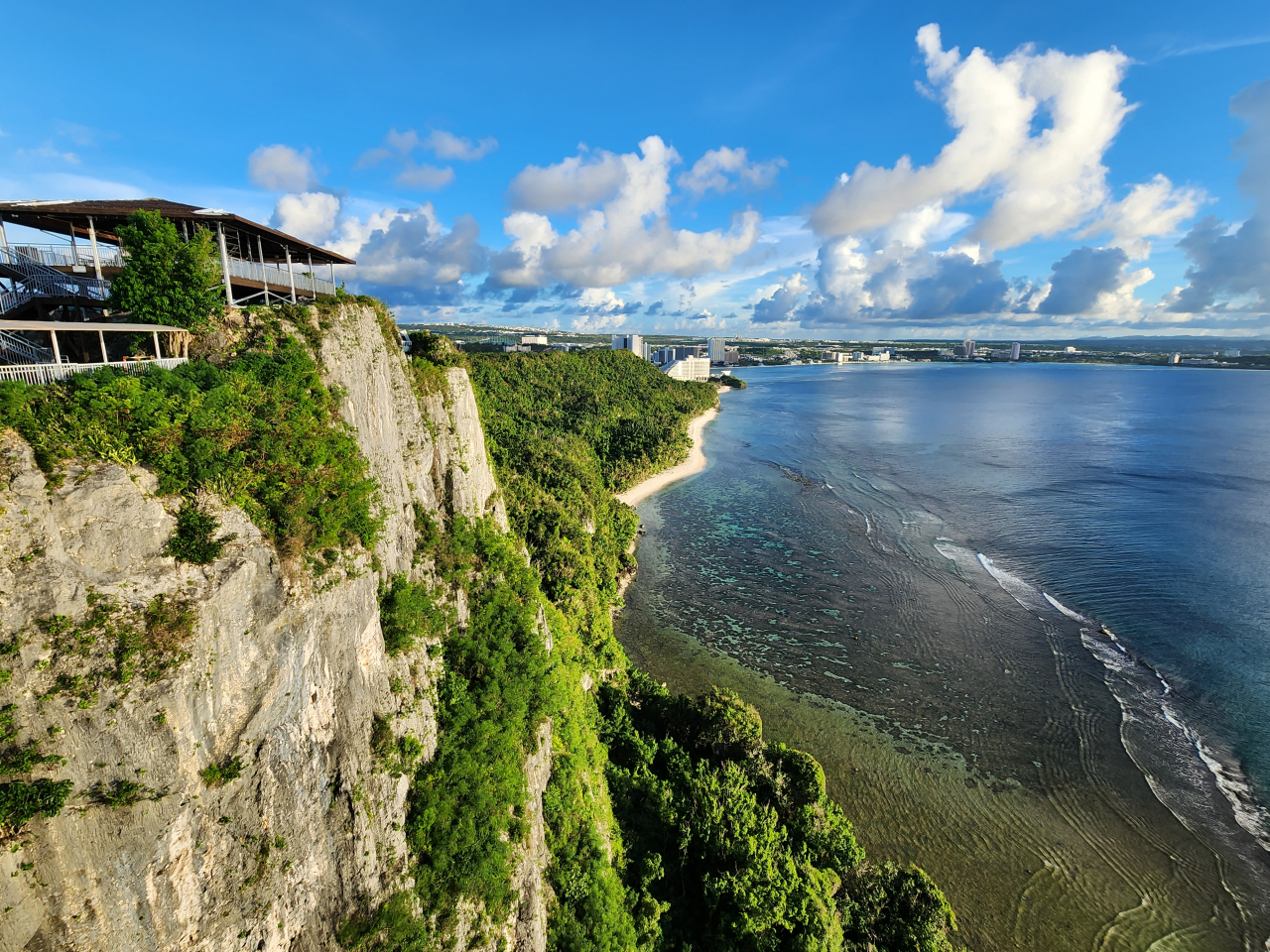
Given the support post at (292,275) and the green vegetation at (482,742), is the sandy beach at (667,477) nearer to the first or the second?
the green vegetation at (482,742)

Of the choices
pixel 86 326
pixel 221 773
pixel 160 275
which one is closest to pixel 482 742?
pixel 221 773

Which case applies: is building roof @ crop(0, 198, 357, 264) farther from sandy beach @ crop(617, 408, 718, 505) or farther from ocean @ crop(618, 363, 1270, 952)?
sandy beach @ crop(617, 408, 718, 505)

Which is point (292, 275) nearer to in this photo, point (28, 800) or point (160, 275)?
point (160, 275)

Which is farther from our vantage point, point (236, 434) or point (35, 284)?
point (35, 284)

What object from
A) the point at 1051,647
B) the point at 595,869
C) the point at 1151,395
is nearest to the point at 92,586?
the point at 595,869

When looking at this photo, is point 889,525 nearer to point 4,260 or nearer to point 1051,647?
point 1051,647
